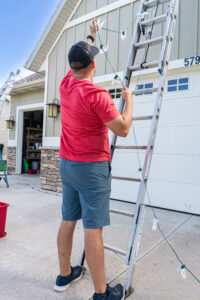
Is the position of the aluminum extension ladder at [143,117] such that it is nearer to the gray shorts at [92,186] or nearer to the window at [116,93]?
the gray shorts at [92,186]

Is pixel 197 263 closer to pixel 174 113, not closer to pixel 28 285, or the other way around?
pixel 28 285

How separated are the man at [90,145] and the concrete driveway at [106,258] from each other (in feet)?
1.05

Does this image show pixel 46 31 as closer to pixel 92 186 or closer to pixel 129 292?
pixel 92 186

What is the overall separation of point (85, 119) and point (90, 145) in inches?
6.4

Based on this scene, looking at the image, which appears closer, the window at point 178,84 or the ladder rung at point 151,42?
the ladder rung at point 151,42

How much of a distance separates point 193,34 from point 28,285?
13.0 ft

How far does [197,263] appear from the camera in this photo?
6.64ft

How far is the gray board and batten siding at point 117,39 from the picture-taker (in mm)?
3688

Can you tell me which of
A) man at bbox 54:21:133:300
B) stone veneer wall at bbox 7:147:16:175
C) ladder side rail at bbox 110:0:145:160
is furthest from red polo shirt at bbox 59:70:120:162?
stone veneer wall at bbox 7:147:16:175

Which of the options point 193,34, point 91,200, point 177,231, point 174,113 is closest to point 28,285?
point 91,200

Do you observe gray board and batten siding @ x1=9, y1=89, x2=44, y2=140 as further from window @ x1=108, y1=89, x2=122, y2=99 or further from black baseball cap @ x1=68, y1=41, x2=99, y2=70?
black baseball cap @ x1=68, y1=41, x2=99, y2=70

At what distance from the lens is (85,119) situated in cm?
143

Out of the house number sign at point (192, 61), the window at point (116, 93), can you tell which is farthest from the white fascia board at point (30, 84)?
the house number sign at point (192, 61)

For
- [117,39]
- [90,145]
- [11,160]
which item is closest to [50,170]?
[117,39]
